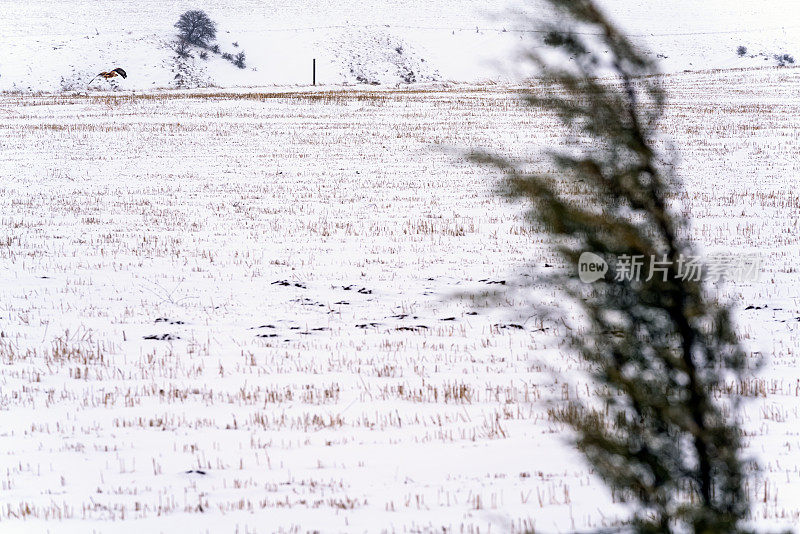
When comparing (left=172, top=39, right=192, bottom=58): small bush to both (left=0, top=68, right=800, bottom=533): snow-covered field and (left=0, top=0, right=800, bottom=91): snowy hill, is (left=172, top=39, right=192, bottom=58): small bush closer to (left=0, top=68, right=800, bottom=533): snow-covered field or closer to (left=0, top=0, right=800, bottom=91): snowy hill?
(left=0, top=0, right=800, bottom=91): snowy hill

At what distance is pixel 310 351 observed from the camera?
916 centimetres

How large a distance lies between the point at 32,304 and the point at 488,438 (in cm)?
703

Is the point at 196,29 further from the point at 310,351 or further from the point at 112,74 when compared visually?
the point at 310,351

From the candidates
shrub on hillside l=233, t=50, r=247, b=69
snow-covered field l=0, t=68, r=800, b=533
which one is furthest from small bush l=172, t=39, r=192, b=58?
snow-covered field l=0, t=68, r=800, b=533

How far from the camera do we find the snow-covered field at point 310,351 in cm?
577

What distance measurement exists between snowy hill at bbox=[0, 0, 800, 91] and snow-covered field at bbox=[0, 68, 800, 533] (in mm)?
40382

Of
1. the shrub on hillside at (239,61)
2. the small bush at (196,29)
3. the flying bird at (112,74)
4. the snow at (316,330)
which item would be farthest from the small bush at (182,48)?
the snow at (316,330)

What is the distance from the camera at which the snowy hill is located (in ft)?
215

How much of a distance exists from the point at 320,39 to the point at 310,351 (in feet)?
240

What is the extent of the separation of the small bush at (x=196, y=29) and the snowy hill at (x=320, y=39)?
3.32ft

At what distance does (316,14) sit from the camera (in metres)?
89.6

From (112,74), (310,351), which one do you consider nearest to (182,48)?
(112,74)

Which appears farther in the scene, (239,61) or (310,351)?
(239,61)

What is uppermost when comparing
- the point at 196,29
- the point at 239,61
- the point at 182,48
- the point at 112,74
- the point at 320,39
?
the point at 320,39
